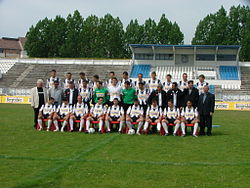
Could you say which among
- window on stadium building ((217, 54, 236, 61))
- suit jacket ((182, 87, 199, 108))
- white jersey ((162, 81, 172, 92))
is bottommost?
suit jacket ((182, 87, 199, 108))

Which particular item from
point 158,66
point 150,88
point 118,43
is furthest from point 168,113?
point 118,43

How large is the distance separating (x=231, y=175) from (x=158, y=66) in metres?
40.2

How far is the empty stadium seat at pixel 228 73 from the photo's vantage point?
4203 cm

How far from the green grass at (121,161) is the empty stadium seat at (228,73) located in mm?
32692

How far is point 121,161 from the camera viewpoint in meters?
7.11

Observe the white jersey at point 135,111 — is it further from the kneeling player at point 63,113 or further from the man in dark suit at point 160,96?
the kneeling player at point 63,113

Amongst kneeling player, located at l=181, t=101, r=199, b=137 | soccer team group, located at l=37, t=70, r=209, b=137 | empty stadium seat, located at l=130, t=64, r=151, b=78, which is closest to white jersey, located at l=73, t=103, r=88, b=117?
soccer team group, located at l=37, t=70, r=209, b=137

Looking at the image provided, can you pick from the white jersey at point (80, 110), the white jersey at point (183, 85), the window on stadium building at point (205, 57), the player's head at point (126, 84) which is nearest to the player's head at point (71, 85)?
the white jersey at point (80, 110)

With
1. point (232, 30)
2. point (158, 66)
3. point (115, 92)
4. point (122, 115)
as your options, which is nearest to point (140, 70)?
point (158, 66)

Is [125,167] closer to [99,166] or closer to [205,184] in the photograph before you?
[99,166]

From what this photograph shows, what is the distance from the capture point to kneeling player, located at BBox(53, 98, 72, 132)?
12049 millimetres

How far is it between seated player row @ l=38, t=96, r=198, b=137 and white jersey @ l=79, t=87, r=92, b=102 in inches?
15.9

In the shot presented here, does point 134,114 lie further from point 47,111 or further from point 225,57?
point 225,57

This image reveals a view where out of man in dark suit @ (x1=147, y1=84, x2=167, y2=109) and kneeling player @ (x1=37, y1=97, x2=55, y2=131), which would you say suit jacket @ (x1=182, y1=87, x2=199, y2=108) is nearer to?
man in dark suit @ (x1=147, y1=84, x2=167, y2=109)
